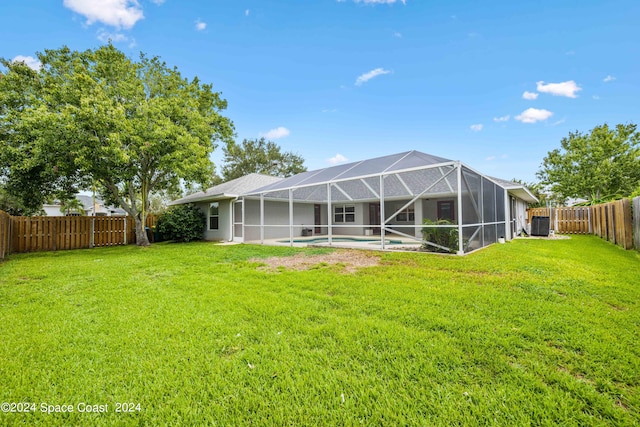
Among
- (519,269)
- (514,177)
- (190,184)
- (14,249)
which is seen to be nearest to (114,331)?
(519,269)

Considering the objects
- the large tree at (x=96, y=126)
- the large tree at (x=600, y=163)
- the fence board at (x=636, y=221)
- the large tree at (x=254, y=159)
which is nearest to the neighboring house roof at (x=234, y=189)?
the large tree at (x=96, y=126)

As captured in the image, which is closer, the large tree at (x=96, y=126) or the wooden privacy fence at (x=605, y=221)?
the wooden privacy fence at (x=605, y=221)

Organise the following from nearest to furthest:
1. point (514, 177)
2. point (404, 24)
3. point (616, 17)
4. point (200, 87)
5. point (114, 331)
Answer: point (114, 331), point (616, 17), point (404, 24), point (200, 87), point (514, 177)

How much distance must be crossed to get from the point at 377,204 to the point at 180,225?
11.9m

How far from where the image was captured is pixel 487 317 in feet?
10.4

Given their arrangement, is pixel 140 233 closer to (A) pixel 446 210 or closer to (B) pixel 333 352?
(B) pixel 333 352

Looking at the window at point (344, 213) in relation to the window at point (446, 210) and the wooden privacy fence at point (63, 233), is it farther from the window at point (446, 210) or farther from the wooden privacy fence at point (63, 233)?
the wooden privacy fence at point (63, 233)

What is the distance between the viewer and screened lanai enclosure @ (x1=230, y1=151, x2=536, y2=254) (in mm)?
8352

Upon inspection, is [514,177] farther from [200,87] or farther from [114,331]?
[114,331]

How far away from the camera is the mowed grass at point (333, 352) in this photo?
1.76 meters

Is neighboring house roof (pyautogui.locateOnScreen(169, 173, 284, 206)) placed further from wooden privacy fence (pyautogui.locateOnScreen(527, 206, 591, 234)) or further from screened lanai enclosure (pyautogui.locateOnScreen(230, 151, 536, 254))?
wooden privacy fence (pyautogui.locateOnScreen(527, 206, 591, 234))

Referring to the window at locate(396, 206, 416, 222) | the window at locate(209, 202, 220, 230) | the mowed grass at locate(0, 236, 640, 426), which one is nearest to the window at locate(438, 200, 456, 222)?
the window at locate(396, 206, 416, 222)

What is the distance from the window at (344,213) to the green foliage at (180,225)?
8.74 meters

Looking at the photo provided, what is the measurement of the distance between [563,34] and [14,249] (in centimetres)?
2288
